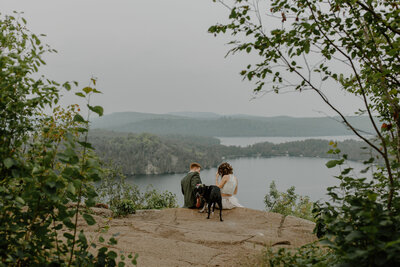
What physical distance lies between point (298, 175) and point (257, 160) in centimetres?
3016

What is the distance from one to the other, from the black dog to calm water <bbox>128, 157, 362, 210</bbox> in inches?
1552

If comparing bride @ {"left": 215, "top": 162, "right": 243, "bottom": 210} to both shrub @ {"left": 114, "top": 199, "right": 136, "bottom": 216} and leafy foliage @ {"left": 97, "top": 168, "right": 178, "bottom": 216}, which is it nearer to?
A: shrub @ {"left": 114, "top": 199, "right": 136, "bottom": 216}

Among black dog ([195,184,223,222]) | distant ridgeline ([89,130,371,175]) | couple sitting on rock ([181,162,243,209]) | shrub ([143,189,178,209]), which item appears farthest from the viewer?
distant ridgeline ([89,130,371,175])

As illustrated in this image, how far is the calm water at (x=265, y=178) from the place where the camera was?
187 ft

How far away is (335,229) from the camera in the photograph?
158cm

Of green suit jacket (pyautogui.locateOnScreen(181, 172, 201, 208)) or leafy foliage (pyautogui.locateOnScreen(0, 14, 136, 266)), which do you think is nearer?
leafy foliage (pyautogui.locateOnScreen(0, 14, 136, 266))

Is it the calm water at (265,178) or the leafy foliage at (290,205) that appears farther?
the calm water at (265,178)

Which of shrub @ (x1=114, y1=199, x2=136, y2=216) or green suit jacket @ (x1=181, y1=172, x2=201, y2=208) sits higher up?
green suit jacket @ (x1=181, y1=172, x2=201, y2=208)

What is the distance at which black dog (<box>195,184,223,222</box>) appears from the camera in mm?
6820

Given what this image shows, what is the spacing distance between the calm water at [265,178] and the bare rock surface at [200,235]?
130ft

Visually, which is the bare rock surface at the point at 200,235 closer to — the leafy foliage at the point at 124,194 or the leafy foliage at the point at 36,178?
the leafy foliage at the point at 36,178

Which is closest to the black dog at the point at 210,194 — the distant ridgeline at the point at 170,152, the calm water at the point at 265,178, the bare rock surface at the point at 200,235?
the bare rock surface at the point at 200,235

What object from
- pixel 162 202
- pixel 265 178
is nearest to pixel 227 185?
pixel 162 202

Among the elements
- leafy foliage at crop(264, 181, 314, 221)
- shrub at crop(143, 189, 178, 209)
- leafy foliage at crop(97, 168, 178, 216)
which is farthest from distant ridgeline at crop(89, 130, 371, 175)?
shrub at crop(143, 189, 178, 209)
